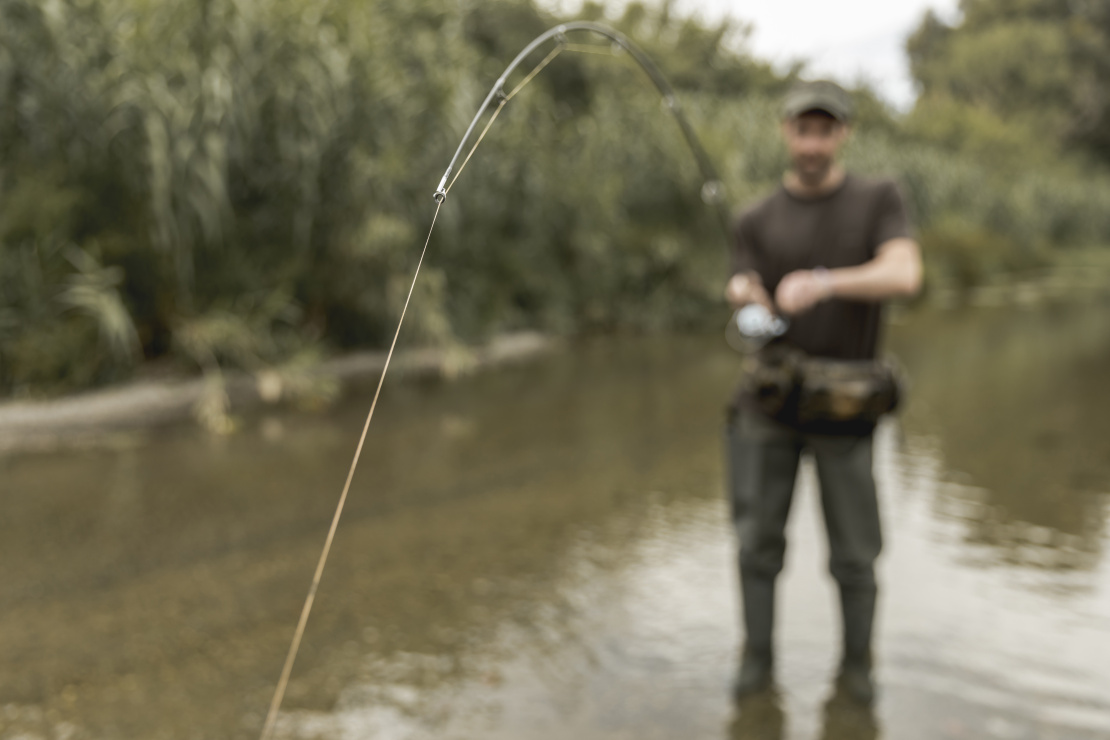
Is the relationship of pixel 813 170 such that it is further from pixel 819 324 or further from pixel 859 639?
pixel 859 639

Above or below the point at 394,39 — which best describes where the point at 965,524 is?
below

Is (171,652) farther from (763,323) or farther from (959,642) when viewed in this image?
(959,642)

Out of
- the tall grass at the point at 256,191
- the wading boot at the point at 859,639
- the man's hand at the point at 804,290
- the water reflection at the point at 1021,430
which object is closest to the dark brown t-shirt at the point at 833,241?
the man's hand at the point at 804,290

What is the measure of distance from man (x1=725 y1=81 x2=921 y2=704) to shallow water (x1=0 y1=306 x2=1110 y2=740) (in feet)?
1.07

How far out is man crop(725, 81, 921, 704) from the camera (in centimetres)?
280

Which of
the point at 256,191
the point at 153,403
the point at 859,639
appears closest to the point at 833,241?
the point at 859,639

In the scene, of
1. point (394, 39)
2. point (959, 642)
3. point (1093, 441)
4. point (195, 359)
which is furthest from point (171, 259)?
point (1093, 441)

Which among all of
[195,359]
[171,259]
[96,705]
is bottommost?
[96,705]

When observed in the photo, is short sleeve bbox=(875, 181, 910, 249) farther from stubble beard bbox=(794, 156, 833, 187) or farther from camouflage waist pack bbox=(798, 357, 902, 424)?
camouflage waist pack bbox=(798, 357, 902, 424)

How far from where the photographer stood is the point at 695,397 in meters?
7.93

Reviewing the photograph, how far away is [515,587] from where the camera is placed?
13.0 feet

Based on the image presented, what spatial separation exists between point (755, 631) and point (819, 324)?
955 mm

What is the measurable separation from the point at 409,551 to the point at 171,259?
340cm

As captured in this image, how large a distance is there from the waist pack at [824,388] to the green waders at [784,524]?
8 centimetres
